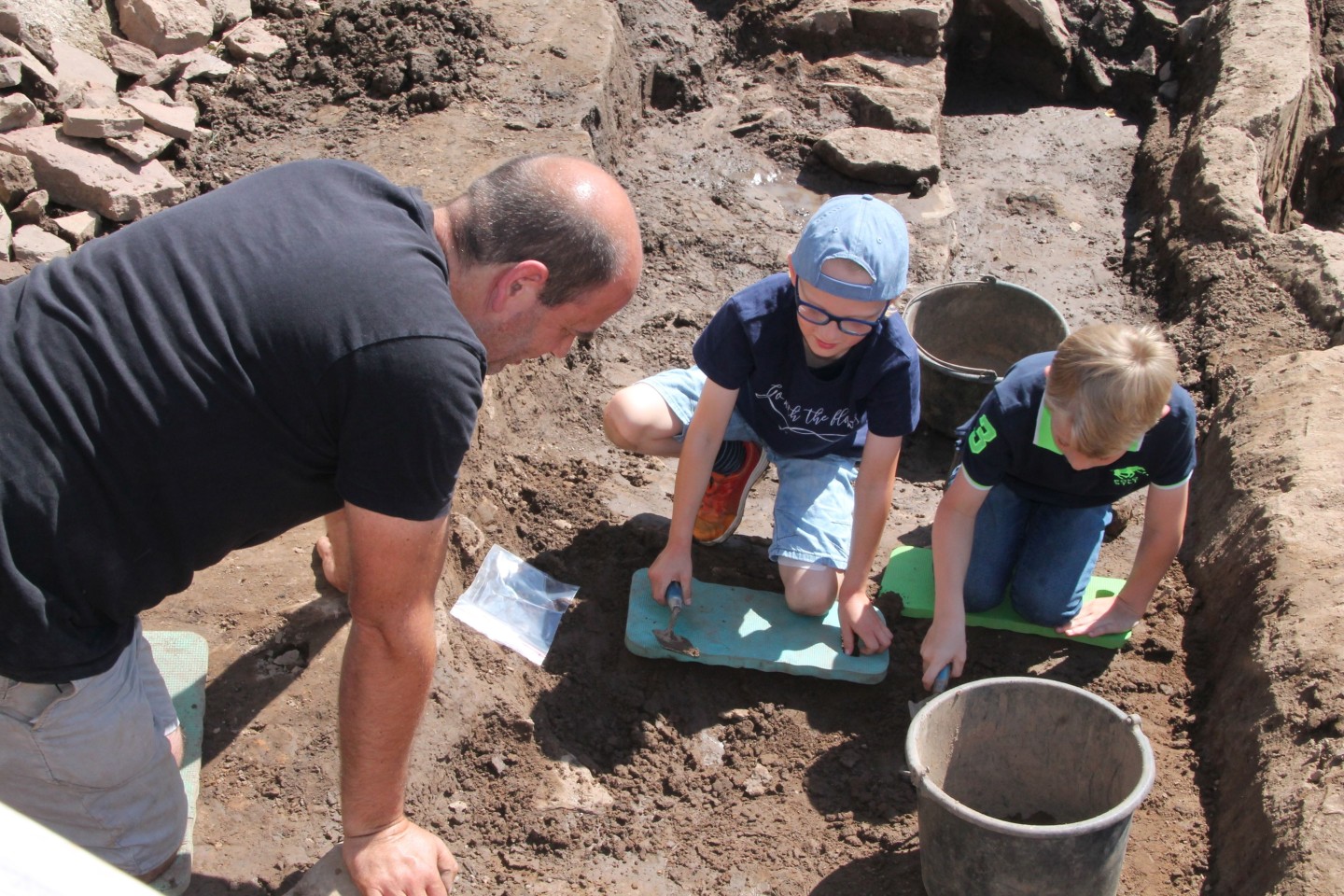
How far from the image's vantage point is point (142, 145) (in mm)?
4164

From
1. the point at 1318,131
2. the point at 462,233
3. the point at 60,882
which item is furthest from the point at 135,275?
the point at 1318,131

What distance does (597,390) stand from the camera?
4.25m

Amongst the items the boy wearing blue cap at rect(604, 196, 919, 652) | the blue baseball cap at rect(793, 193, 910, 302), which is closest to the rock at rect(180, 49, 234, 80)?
the boy wearing blue cap at rect(604, 196, 919, 652)

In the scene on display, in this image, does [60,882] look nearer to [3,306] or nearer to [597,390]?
[3,306]

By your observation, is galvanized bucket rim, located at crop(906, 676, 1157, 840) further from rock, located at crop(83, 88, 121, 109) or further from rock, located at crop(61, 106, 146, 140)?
rock, located at crop(83, 88, 121, 109)

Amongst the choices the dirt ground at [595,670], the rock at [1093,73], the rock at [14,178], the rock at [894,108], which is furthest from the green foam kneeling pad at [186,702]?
the rock at [1093,73]

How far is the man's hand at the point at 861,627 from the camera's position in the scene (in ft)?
10.3

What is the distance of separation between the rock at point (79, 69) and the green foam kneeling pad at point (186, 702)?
253cm

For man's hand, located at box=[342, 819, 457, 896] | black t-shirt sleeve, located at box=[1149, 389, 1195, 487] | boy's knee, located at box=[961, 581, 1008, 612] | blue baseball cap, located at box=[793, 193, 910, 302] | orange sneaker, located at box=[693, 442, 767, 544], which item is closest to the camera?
man's hand, located at box=[342, 819, 457, 896]

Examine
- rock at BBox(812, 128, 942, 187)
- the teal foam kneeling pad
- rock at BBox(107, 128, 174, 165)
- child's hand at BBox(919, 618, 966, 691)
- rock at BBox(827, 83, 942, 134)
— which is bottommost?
the teal foam kneeling pad

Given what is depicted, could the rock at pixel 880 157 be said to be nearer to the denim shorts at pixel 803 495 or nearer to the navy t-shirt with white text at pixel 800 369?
the denim shorts at pixel 803 495

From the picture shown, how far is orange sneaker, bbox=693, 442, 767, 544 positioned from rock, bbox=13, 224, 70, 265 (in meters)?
2.19

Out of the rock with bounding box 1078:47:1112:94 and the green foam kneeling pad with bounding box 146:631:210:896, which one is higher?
the rock with bounding box 1078:47:1112:94

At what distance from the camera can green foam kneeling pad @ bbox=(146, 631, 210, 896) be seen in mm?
2322
